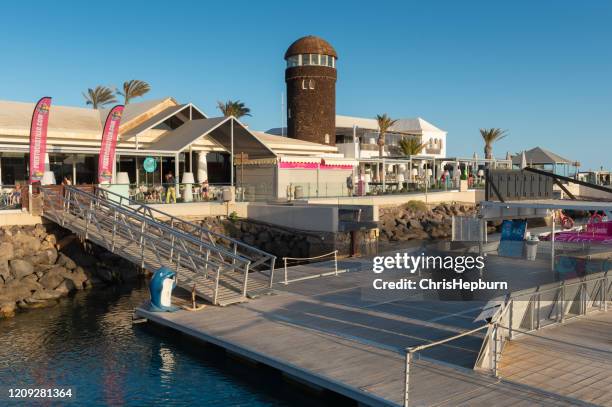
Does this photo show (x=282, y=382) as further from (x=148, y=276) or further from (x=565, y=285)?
(x=148, y=276)

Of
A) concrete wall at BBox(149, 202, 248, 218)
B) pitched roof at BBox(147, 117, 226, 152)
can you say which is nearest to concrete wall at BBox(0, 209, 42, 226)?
concrete wall at BBox(149, 202, 248, 218)

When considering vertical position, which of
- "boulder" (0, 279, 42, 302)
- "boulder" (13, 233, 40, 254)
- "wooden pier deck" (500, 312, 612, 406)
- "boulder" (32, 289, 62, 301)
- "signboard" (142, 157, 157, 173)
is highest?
"signboard" (142, 157, 157, 173)

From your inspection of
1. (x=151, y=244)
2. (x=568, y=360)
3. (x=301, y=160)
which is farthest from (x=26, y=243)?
(x=568, y=360)

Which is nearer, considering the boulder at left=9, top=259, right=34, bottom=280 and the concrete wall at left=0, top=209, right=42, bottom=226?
the boulder at left=9, top=259, right=34, bottom=280

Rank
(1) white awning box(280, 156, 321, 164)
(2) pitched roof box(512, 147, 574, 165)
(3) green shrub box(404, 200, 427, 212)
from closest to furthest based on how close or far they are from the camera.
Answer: (1) white awning box(280, 156, 321, 164) < (3) green shrub box(404, 200, 427, 212) < (2) pitched roof box(512, 147, 574, 165)

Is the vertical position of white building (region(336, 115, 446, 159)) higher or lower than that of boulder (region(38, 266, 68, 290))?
higher

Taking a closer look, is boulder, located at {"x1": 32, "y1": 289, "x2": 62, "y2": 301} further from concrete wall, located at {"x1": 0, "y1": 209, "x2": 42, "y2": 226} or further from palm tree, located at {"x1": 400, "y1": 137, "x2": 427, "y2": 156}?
palm tree, located at {"x1": 400, "y1": 137, "x2": 427, "y2": 156}

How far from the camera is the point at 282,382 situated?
12766 mm

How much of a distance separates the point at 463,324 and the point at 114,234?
12.8 m

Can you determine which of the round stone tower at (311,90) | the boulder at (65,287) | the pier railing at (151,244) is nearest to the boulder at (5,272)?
the boulder at (65,287)

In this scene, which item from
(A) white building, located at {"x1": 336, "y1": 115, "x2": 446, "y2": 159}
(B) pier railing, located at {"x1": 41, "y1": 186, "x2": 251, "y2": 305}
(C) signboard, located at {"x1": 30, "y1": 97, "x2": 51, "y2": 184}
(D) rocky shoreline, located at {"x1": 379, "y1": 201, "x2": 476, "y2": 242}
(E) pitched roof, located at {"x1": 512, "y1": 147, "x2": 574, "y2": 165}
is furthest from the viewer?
(A) white building, located at {"x1": 336, "y1": 115, "x2": 446, "y2": 159}

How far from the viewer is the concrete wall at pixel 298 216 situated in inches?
1174

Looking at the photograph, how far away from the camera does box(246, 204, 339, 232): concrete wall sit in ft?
97.8

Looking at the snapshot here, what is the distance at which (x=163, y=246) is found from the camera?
68.6 feet
